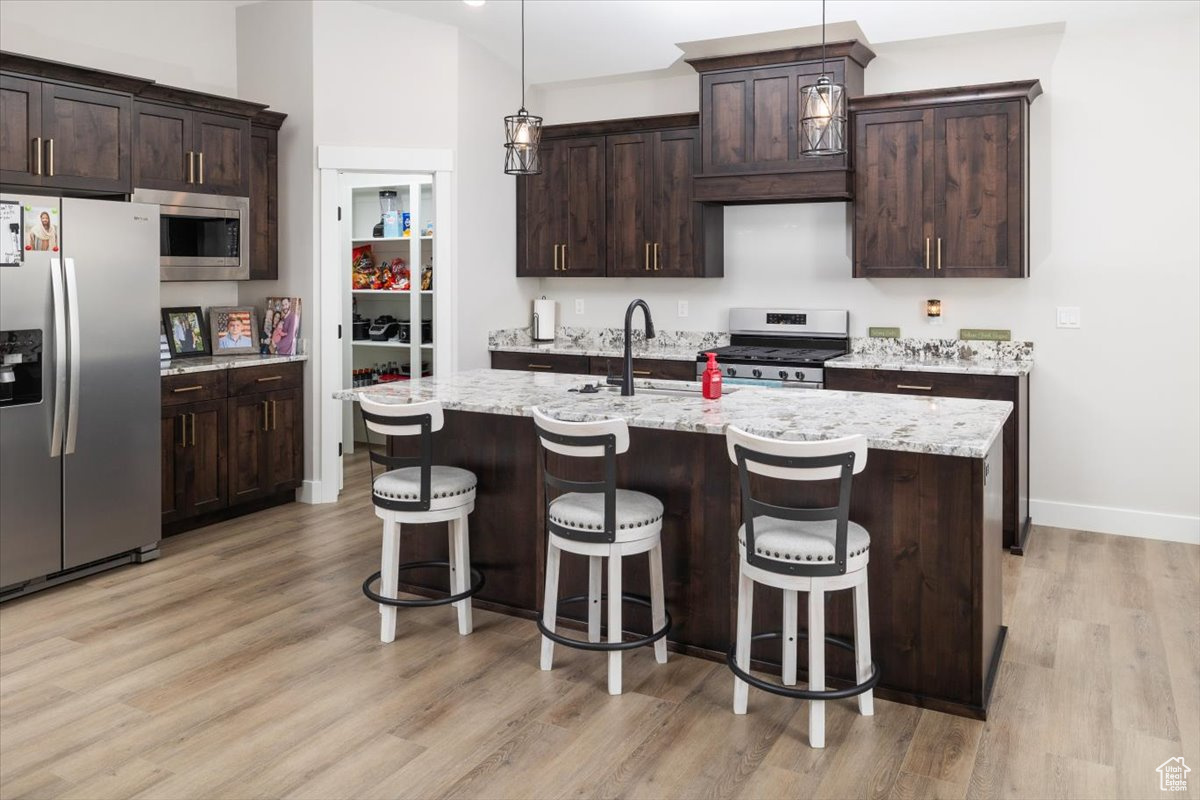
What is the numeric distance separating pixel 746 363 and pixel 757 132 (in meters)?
1.36

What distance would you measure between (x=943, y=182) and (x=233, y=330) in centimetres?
422

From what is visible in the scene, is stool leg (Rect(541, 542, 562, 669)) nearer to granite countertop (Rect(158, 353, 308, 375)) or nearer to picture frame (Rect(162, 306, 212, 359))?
granite countertop (Rect(158, 353, 308, 375))

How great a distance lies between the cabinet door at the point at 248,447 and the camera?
5164mm

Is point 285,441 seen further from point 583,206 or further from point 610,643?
point 610,643

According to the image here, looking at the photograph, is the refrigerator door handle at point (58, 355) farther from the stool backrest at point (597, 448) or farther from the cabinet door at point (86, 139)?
the stool backrest at point (597, 448)

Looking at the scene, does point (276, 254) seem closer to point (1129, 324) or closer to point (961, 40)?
point (961, 40)

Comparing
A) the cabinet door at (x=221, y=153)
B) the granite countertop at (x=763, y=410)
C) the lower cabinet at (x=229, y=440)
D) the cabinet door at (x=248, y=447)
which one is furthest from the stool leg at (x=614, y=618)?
the cabinet door at (x=221, y=153)

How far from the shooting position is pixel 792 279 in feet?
19.1

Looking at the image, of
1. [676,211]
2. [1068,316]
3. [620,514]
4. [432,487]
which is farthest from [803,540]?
[676,211]

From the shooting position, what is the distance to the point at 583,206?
6.23 meters

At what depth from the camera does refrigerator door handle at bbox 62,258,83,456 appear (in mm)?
3943

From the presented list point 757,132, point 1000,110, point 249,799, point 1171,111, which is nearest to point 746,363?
point 757,132

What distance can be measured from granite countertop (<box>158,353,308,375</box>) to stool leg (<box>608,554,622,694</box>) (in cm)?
270

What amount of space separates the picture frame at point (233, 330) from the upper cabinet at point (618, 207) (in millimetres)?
1873
